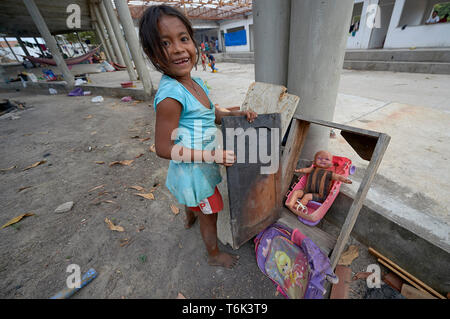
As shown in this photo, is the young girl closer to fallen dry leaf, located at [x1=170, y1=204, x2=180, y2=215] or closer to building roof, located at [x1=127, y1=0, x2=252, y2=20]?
fallen dry leaf, located at [x1=170, y1=204, x2=180, y2=215]

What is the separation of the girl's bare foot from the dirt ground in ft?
0.17

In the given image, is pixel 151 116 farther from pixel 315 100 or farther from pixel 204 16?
pixel 204 16

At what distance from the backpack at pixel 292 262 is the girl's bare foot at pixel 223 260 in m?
0.22

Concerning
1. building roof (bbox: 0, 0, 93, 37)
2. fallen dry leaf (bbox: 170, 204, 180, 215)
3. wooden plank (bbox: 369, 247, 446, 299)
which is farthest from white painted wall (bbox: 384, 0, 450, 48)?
building roof (bbox: 0, 0, 93, 37)

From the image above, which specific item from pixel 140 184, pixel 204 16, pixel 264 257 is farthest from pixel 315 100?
pixel 204 16

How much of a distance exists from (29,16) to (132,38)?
38.9ft

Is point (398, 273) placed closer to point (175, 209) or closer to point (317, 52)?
point (317, 52)

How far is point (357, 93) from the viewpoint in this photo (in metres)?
4.48

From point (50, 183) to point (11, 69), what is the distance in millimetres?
19058

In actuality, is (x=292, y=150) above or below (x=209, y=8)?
below

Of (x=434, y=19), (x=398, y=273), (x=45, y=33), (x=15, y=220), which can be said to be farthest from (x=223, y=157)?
(x=434, y=19)

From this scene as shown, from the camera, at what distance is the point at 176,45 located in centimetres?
95

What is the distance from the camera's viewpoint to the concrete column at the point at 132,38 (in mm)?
5324

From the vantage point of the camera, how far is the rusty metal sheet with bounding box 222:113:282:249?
1.21 metres
